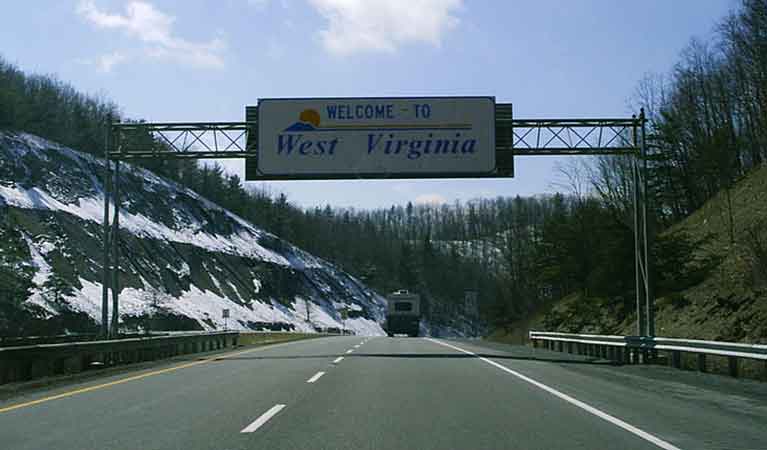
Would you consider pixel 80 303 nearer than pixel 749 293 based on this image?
No

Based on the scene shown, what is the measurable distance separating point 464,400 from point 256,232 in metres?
128

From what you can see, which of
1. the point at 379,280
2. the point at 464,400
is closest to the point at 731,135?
the point at 464,400

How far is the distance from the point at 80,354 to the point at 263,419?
10826mm

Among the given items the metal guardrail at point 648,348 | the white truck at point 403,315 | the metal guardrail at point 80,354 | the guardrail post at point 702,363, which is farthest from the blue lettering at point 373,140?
the white truck at point 403,315

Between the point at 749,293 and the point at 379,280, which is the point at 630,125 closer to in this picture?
the point at 749,293

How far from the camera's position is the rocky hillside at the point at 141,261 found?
7019 centimetres

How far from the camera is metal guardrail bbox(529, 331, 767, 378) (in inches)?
617

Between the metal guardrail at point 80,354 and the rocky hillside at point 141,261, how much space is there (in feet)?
103

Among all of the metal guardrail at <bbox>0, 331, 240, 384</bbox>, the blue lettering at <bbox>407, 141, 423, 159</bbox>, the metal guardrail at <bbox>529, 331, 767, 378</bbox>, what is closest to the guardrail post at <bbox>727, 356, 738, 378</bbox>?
the metal guardrail at <bbox>529, 331, 767, 378</bbox>

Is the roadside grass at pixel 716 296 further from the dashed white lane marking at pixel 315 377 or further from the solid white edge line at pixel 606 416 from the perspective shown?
the dashed white lane marking at pixel 315 377

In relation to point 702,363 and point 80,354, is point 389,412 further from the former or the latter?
point 80,354

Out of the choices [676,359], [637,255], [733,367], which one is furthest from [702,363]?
[637,255]

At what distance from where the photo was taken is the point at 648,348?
2111 cm

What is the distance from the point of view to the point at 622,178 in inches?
1971
